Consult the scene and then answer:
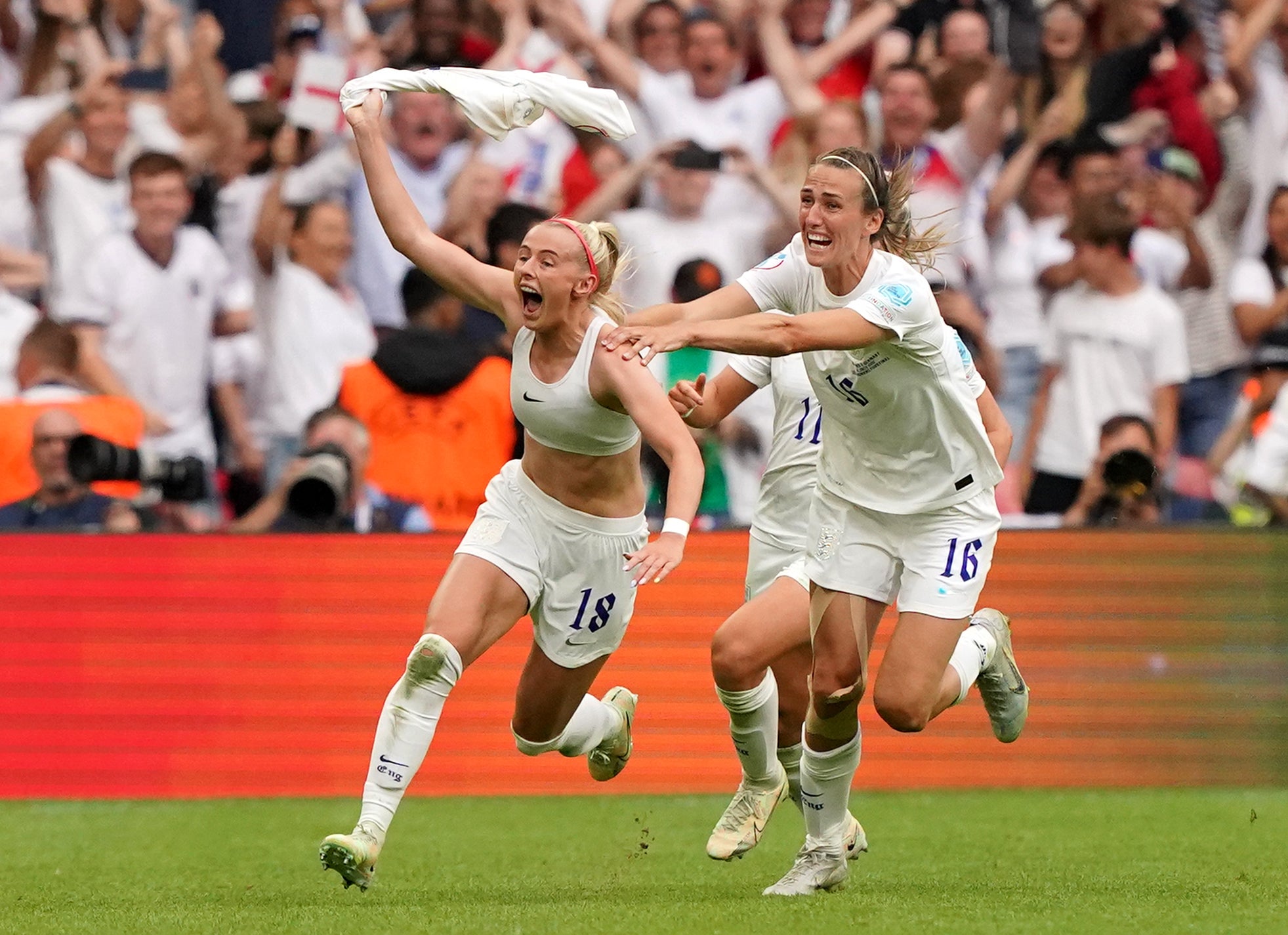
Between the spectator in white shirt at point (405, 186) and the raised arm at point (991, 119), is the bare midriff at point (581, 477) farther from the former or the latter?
the raised arm at point (991, 119)

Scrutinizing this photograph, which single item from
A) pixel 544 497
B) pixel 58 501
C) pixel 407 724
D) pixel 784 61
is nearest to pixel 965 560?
pixel 544 497

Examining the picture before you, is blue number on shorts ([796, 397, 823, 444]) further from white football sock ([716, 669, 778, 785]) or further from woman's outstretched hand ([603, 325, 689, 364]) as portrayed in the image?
woman's outstretched hand ([603, 325, 689, 364])

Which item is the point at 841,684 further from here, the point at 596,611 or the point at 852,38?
the point at 852,38

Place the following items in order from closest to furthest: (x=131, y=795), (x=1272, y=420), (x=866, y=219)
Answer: (x=866, y=219) < (x=131, y=795) < (x=1272, y=420)

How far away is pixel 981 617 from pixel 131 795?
16.6 ft

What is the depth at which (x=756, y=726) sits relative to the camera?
7410 mm

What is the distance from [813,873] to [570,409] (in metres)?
1.83

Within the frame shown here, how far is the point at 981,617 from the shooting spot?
7.48 meters

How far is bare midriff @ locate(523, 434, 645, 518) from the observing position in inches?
274

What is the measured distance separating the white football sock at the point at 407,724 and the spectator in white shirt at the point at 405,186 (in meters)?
5.57

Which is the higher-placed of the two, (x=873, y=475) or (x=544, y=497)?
(x=873, y=475)

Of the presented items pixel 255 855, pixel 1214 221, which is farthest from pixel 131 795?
pixel 1214 221

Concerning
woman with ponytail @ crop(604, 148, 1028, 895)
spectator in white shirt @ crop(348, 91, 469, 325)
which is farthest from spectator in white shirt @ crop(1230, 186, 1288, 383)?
woman with ponytail @ crop(604, 148, 1028, 895)

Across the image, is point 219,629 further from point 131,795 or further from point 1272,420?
point 1272,420
